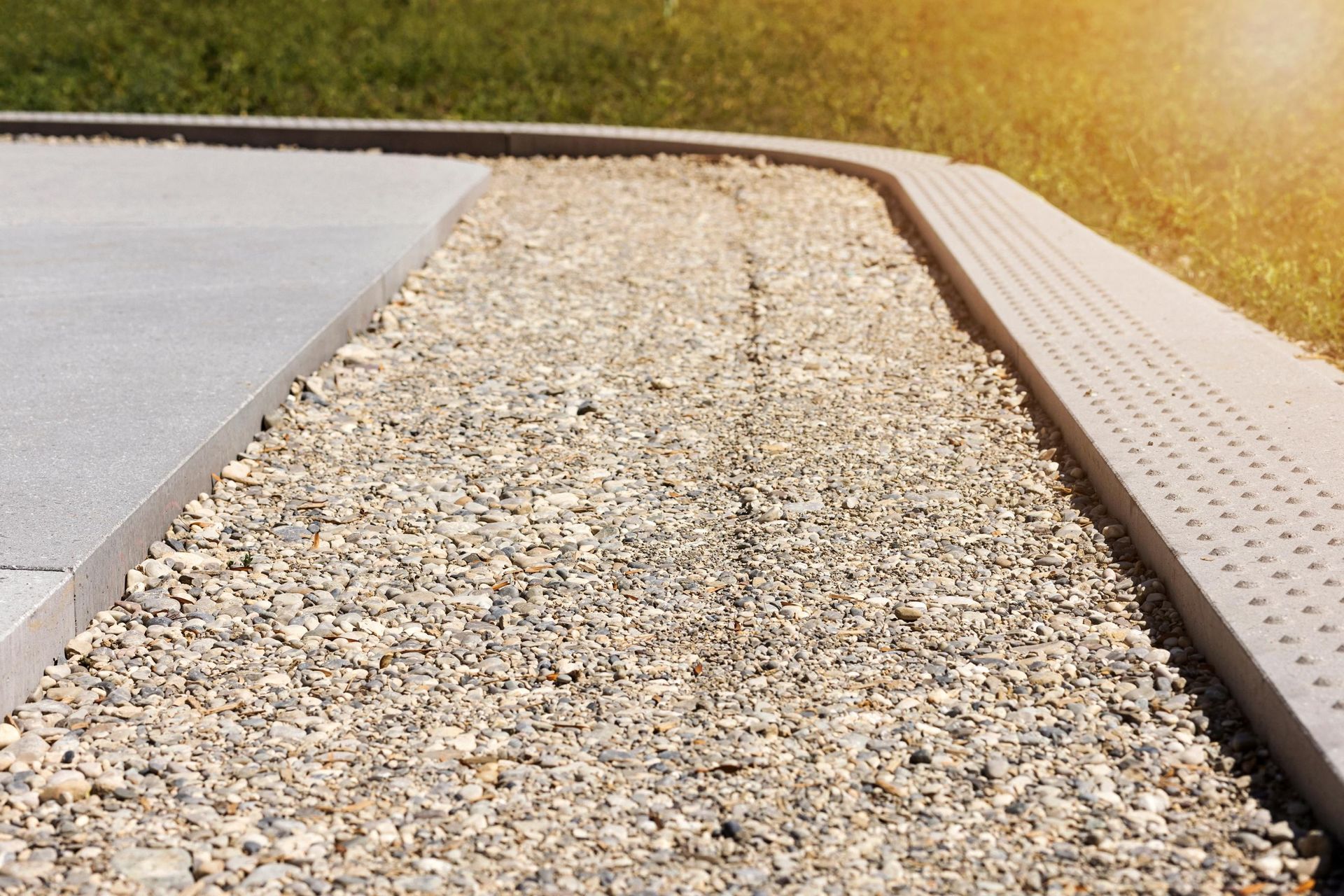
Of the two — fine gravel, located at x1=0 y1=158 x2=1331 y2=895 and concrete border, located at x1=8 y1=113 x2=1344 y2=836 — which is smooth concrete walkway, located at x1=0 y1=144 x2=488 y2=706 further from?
concrete border, located at x1=8 y1=113 x2=1344 y2=836

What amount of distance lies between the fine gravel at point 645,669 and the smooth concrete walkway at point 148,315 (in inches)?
5.8

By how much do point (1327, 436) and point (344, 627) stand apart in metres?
→ 2.43

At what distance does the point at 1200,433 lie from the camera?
3.64 m

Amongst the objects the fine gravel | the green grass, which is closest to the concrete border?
the fine gravel

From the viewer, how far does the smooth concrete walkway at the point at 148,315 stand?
2975 millimetres

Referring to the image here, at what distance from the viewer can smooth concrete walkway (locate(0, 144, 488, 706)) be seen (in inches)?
117

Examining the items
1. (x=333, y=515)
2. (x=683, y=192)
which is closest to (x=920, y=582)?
(x=333, y=515)

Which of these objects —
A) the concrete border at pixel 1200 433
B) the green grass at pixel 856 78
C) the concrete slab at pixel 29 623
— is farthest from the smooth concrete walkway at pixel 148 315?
the green grass at pixel 856 78

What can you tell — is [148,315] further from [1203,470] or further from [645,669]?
[1203,470]

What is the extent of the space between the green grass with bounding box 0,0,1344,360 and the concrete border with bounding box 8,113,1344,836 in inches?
45.2

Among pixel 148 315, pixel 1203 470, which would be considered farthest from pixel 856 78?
pixel 1203 470

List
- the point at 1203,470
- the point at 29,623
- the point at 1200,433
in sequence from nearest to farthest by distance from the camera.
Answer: the point at 29,623 → the point at 1203,470 → the point at 1200,433

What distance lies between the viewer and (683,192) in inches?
323

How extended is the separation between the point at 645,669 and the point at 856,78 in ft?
29.9
